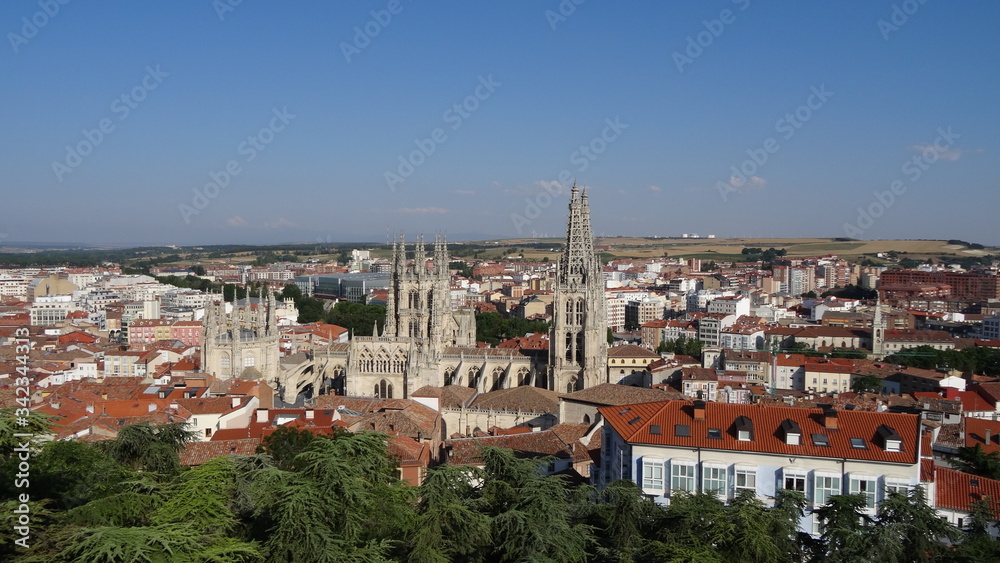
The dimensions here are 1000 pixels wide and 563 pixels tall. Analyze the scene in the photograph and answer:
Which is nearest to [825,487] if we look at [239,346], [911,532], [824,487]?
[824,487]

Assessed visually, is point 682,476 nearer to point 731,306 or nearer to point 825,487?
point 825,487

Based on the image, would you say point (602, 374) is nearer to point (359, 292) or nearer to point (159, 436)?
point (159, 436)

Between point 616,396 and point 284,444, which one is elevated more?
point 284,444

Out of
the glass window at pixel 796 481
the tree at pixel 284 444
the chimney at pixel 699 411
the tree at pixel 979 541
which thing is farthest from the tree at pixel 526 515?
the tree at pixel 979 541

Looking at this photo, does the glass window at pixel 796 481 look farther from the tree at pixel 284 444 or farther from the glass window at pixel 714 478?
the tree at pixel 284 444

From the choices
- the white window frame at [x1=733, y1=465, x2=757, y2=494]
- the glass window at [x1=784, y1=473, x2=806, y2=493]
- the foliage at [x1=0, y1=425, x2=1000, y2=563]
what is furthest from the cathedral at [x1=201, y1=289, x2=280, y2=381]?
the glass window at [x1=784, y1=473, x2=806, y2=493]

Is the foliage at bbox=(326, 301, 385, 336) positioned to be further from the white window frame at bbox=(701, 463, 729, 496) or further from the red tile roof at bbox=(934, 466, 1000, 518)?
the red tile roof at bbox=(934, 466, 1000, 518)

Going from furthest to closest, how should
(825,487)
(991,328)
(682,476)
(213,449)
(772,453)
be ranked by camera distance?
(991,328)
(213,449)
(682,476)
(772,453)
(825,487)
